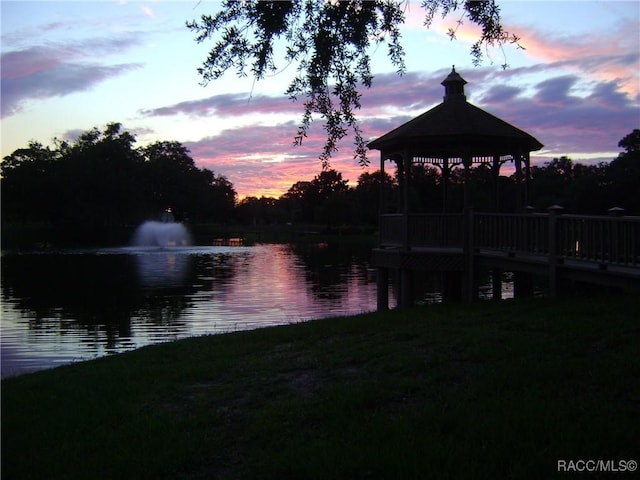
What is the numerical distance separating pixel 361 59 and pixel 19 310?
1775 centimetres

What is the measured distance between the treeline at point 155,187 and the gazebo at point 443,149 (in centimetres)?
4215

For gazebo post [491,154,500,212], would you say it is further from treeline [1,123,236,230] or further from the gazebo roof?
treeline [1,123,236,230]

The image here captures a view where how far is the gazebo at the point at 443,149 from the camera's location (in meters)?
15.4

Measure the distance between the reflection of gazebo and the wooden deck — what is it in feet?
2.78

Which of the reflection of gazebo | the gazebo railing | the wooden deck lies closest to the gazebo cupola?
the reflection of gazebo

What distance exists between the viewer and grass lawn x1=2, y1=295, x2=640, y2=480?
445cm

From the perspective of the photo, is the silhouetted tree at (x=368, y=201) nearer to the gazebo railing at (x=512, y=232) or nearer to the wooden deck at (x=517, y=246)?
the wooden deck at (x=517, y=246)

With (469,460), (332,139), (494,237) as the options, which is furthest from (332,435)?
(494,237)

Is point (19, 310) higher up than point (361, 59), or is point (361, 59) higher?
point (361, 59)

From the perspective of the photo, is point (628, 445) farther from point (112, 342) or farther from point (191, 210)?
point (191, 210)

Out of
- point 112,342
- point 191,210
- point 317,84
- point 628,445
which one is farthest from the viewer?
point 191,210

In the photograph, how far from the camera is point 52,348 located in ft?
48.0

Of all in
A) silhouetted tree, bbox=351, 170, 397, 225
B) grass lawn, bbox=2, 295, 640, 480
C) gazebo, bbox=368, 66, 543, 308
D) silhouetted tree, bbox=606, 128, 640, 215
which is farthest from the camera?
silhouetted tree, bbox=351, 170, 397, 225

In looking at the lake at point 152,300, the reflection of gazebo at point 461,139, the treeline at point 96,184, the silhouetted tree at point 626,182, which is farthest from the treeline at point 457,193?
the treeline at point 96,184
